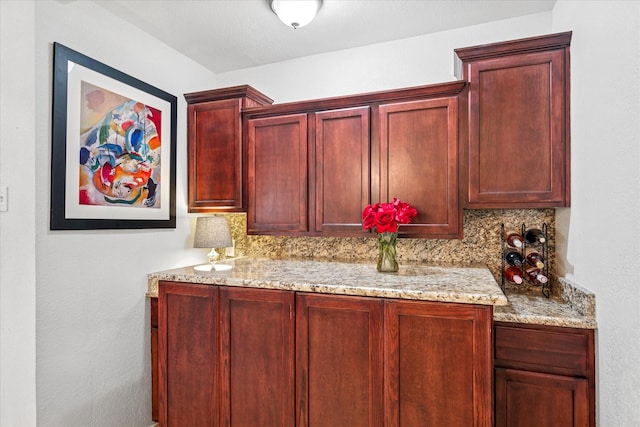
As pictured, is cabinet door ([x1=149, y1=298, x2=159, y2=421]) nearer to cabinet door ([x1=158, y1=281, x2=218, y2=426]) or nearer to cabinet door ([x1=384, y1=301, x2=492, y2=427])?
cabinet door ([x1=158, y1=281, x2=218, y2=426])

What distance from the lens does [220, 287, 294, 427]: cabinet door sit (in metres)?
1.70

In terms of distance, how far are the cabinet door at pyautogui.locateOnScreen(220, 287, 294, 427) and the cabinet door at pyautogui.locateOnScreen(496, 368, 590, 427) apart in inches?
40.9

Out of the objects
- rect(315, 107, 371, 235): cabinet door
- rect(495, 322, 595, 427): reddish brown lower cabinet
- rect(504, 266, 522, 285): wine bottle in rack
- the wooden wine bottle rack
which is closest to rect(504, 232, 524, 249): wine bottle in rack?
the wooden wine bottle rack

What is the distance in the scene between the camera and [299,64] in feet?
9.03

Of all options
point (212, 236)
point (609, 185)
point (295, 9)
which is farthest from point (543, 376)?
point (295, 9)

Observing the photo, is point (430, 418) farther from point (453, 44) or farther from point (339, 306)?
point (453, 44)

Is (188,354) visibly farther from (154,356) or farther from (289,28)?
(289,28)

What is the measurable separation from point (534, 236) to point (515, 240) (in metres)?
0.10

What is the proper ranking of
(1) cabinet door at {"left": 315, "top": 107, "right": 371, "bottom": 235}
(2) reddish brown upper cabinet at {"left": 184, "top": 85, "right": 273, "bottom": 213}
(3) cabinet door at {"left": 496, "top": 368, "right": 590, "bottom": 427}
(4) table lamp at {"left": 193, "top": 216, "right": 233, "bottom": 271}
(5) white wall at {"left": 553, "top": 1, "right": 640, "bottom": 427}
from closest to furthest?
(5) white wall at {"left": 553, "top": 1, "right": 640, "bottom": 427} → (3) cabinet door at {"left": 496, "top": 368, "right": 590, "bottom": 427} → (1) cabinet door at {"left": 315, "top": 107, "right": 371, "bottom": 235} → (4) table lamp at {"left": 193, "top": 216, "right": 233, "bottom": 271} → (2) reddish brown upper cabinet at {"left": 184, "top": 85, "right": 273, "bottom": 213}

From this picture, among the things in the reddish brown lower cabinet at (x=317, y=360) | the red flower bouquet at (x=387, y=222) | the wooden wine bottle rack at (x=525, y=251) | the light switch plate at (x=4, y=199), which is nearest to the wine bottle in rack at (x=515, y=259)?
the wooden wine bottle rack at (x=525, y=251)

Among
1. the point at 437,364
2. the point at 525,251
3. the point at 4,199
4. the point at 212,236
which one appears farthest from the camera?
→ the point at 212,236

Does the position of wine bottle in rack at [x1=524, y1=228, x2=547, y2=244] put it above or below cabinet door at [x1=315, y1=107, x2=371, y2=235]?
below

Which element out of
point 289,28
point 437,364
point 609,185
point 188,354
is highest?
point 289,28

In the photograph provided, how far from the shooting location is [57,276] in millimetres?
1744
